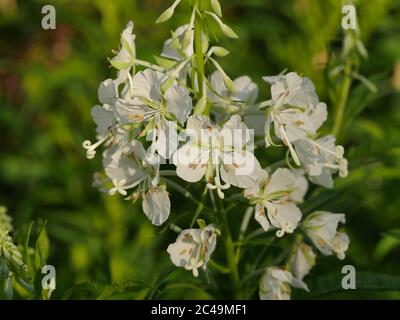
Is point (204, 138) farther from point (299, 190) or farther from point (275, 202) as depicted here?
point (299, 190)

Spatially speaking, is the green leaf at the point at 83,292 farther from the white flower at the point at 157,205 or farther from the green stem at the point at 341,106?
the green stem at the point at 341,106

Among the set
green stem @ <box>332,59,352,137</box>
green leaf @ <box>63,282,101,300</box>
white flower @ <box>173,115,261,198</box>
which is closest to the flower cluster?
white flower @ <box>173,115,261,198</box>

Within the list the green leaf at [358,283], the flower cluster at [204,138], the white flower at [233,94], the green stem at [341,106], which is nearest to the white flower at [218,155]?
the flower cluster at [204,138]

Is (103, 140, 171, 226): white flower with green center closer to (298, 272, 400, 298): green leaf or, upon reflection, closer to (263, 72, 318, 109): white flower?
(263, 72, 318, 109): white flower

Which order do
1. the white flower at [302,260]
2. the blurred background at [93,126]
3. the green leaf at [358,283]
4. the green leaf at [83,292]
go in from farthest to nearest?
1. the blurred background at [93,126]
2. the white flower at [302,260]
3. the green leaf at [358,283]
4. the green leaf at [83,292]

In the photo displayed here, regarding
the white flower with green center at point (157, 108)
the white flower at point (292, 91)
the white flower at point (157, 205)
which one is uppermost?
the white flower at point (292, 91)

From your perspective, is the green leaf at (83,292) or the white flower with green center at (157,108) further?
the green leaf at (83,292)
